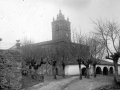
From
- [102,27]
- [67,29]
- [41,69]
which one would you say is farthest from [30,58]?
[67,29]

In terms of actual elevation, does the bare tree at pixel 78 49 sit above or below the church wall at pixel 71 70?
above

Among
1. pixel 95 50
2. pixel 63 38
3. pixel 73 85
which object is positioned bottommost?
pixel 73 85

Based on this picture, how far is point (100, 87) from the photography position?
17.3 m

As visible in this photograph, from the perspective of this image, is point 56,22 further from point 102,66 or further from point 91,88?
point 91,88

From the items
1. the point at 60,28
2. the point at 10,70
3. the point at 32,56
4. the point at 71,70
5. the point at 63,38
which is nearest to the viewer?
the point at 10,70

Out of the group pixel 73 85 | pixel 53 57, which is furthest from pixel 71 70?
pixel 73 85

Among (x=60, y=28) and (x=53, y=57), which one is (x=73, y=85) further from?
(x=60, y=28)

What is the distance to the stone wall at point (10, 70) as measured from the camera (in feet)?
41.5

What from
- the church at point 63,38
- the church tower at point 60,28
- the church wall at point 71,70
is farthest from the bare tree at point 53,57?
the church tower at point 60,28

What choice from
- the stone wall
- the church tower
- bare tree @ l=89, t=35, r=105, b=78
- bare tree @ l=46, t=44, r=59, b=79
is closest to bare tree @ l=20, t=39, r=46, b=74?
bare tree @ l=46, t=44, r=59, b=79

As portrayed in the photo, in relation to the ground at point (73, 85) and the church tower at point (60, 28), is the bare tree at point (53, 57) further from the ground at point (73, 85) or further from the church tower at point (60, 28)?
the church tower at point (60, 28)

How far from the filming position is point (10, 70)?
12.9m

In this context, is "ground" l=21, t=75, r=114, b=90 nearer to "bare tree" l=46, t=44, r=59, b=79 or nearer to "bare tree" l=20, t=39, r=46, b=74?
"bare tree" l=46, t=44, r=59, b=79

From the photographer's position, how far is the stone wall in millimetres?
12641
